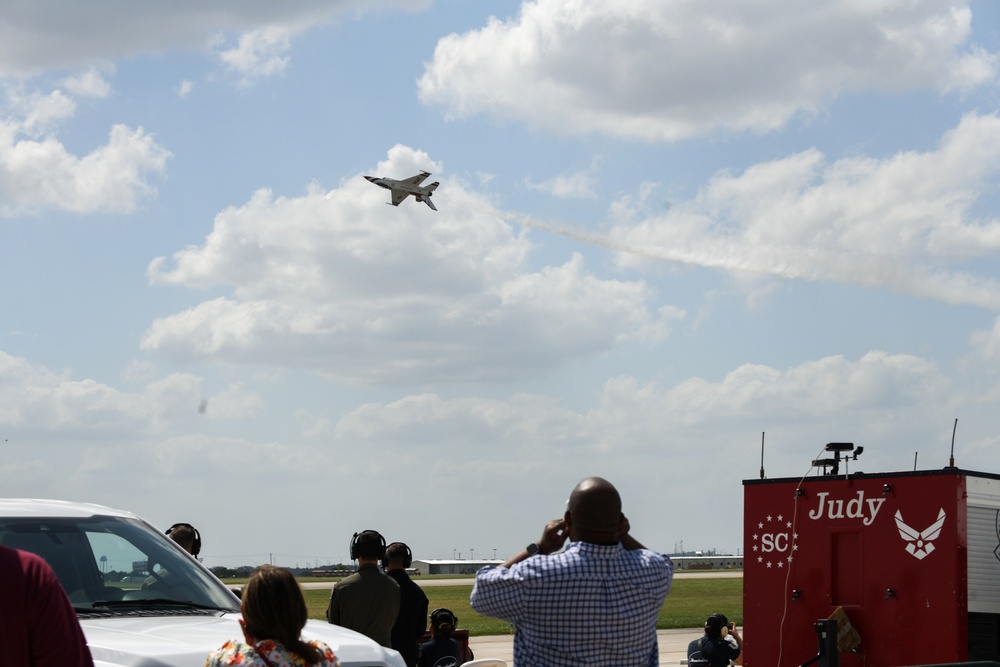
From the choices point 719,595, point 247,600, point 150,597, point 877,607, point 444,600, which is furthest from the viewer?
point 719,595

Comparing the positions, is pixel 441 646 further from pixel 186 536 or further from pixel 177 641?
pixel 177 641

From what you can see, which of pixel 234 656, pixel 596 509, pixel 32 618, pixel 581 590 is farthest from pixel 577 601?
pixel 32 618

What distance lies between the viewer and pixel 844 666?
1138 cm

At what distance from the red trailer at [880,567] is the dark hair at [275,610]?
7.76 meters

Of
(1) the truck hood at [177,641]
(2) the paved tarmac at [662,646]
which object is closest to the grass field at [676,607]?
(2) the paved tarmac at [662,646]

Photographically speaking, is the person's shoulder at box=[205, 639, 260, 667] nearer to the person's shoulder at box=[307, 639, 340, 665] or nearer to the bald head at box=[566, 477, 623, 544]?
the person's shoulder at box=[307, 639, 340, 665]

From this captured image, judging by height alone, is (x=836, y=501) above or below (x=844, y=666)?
above

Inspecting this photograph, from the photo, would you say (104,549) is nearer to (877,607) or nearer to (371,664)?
(371,664)

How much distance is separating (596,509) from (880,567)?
24.6 feet

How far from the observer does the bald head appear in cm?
449

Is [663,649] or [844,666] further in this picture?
[663,649]

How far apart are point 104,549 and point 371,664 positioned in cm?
169

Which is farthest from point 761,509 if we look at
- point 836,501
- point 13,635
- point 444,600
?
point 444,600

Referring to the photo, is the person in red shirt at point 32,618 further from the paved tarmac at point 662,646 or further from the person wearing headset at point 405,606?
the paved tarmac at point 662,646
